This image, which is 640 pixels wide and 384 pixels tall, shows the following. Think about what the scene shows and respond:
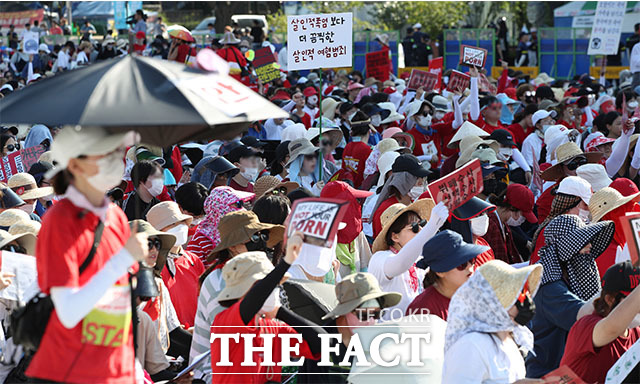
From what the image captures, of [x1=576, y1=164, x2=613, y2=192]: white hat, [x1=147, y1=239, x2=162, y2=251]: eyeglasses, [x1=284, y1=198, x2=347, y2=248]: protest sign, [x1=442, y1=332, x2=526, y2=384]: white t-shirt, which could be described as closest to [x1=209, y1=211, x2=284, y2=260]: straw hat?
[x1=147, y1=239, x2=162, y2=251]: eyeglasses

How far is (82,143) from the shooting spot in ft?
10.3

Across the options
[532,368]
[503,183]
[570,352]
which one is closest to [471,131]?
[503,183]

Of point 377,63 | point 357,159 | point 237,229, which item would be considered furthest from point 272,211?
point 377,63

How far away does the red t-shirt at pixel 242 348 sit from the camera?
411 centimetres

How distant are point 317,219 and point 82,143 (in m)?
1.10

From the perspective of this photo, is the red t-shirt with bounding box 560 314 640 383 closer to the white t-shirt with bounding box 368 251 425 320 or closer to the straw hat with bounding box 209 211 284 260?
the white t-shirt with bounding box 368 251 425 320

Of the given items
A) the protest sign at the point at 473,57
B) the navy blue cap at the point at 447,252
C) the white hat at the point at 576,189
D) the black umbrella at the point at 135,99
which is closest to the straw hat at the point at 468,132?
the protest sign at the point at 473,57

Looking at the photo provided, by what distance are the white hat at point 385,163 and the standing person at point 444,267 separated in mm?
3649

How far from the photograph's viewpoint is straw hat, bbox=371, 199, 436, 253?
227 inches

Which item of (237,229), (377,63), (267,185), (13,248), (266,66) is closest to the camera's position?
(13,248)

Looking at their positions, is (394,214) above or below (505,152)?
above

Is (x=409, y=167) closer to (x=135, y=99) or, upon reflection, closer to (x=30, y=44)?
(x=135, y=99)

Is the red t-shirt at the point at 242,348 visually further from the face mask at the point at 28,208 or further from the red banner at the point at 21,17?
the red banner at the point at 21,17

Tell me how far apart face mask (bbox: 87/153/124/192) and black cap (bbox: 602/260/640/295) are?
2462 mm
